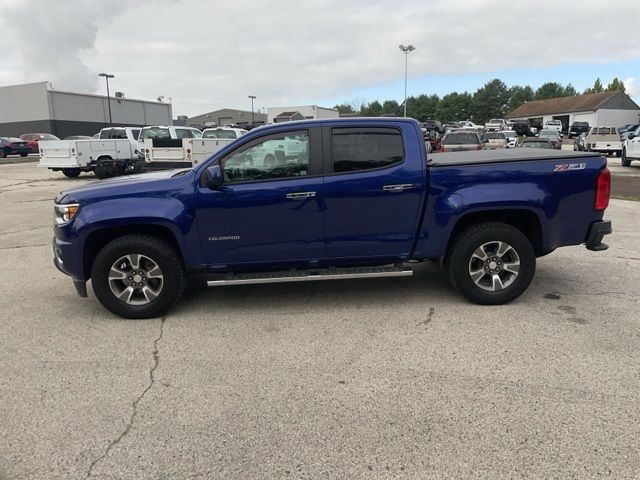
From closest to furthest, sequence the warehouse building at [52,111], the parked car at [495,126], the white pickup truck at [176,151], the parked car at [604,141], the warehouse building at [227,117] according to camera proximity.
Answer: the white pickup truck at [176,151]
the parked car at [604,141]
the warehouse building at [52,111]
the parked car at [495,126]
the warehouse building at [227,117]

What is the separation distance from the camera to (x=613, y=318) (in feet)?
15.7

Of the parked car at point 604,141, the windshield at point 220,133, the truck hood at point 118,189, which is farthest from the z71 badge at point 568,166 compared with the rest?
the parked car at point 604,141

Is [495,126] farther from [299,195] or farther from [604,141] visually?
[299,195]

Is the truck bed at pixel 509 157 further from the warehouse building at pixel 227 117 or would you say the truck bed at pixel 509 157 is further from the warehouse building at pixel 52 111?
the warehouse building at pixel 227 117

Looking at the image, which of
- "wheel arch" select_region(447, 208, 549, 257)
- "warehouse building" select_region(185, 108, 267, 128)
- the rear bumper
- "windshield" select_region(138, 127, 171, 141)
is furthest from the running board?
"warehouse building" select_region(185, 108, 267, 128)

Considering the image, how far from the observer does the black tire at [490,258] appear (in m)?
5.02

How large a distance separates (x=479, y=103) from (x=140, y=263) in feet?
390

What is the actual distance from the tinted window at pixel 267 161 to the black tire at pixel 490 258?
1707 mm

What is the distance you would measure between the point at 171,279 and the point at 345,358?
6.31ft

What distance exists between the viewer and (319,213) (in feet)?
16.0

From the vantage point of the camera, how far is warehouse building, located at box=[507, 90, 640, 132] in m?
70.1

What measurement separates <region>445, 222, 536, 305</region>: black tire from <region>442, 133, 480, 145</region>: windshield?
16316 mm

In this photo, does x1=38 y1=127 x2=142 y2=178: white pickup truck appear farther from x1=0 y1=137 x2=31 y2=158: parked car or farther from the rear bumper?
x1=0 y1=137 x2=31 y2=158: parked car

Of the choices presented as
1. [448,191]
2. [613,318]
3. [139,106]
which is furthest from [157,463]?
[139,106]
